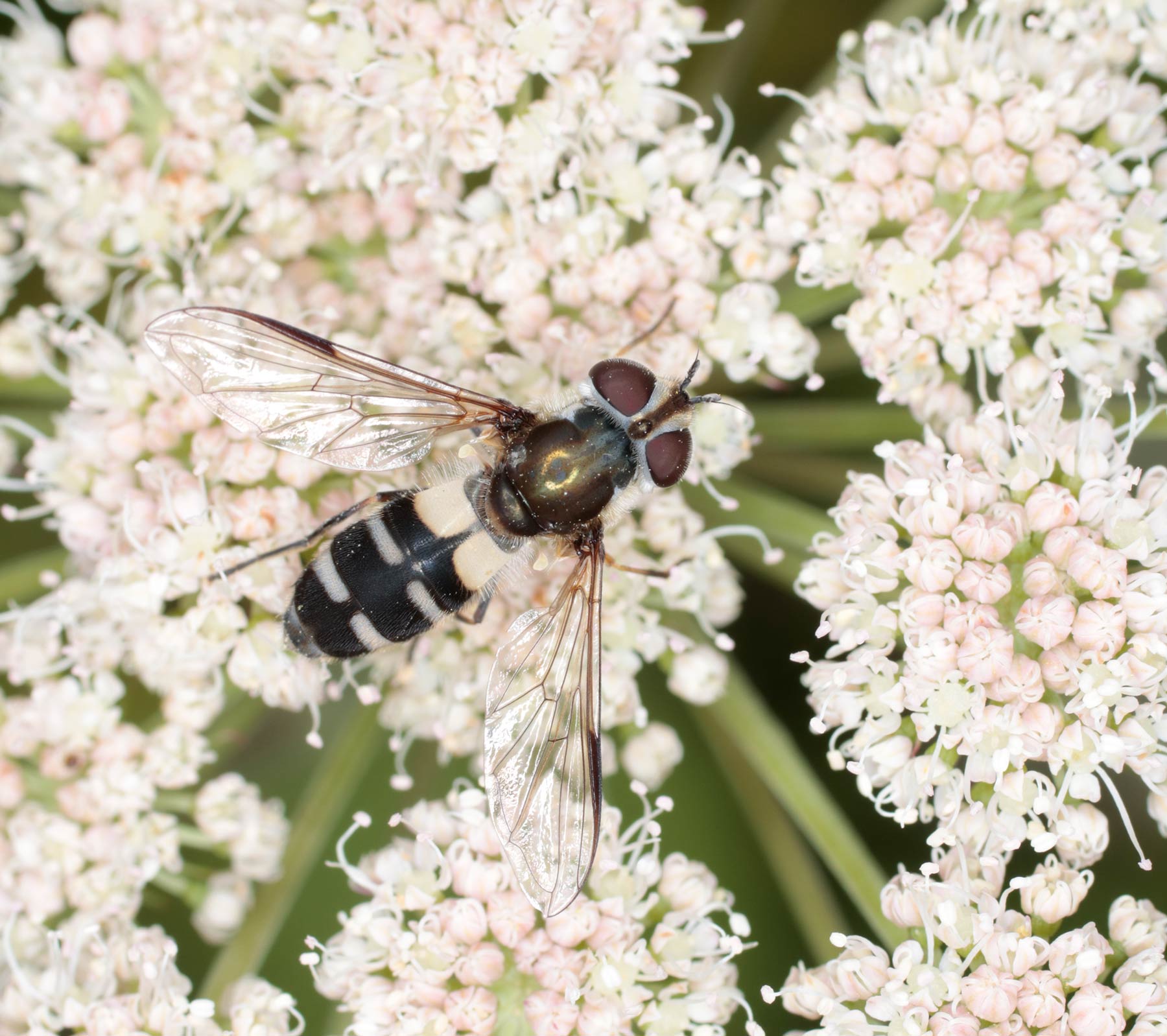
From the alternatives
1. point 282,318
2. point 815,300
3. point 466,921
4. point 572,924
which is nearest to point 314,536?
point 282,318

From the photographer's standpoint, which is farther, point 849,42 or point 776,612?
point 776,612

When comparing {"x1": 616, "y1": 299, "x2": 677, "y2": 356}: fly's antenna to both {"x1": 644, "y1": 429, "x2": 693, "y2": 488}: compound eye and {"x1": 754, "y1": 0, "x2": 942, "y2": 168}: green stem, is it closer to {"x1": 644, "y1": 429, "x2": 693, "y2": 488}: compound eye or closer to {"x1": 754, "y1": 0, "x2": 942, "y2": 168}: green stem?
{"x1": 644, "y1": 429, "x2": 693, "y2": 488}: compound eye

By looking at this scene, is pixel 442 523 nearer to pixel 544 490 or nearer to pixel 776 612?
pixel 544 490

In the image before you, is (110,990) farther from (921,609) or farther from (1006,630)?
(1006,630)

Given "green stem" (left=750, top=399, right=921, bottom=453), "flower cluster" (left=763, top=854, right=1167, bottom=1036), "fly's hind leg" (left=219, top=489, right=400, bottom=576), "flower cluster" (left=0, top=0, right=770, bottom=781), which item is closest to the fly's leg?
"flower cluster" (left=0, top=0, right=770, bottom=781)

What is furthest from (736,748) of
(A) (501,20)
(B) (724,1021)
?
(A) (501,20)

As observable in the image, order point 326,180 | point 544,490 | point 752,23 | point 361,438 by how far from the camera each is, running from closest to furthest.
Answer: point 544,490
point 361,438
point 326,180
point 752,23

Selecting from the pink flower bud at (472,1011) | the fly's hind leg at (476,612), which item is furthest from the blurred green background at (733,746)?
the pink flower bud at (472,1011)
